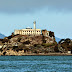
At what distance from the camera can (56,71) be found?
107188 millimetres

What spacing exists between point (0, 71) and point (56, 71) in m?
18.3

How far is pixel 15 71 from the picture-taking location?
107 metres

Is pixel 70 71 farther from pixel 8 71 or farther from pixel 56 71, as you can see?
pixel 8 71

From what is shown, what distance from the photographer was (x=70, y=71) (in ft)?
351

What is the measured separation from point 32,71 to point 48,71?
5.26 meters

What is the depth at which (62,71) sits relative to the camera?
107 meters

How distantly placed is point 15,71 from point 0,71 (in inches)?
194

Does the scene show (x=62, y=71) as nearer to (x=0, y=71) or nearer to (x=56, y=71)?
(x=56, y=71)

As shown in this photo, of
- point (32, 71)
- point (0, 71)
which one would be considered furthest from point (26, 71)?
point (0, 71)

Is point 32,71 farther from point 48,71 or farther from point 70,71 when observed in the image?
point 70,71

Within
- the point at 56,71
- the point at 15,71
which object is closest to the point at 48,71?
the point at 56,71

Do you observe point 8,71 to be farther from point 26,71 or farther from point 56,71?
point 56,71

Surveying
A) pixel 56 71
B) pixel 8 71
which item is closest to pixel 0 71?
pixel 8 71

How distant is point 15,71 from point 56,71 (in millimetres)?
13395
